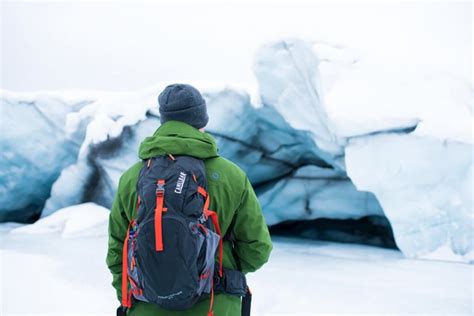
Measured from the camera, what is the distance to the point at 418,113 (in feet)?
14.4

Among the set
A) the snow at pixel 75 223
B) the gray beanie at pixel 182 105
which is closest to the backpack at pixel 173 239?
the gray beanie at pixel 182 105

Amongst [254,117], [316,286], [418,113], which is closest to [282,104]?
[254,117]

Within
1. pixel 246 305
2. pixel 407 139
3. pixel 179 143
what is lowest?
pixel 407 139

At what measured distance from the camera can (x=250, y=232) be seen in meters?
1.36

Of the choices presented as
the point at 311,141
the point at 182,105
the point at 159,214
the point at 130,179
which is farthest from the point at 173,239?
the point at 311,141

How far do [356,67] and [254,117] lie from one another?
77.6 inches

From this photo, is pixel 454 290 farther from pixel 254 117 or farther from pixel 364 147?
pixel 254 117

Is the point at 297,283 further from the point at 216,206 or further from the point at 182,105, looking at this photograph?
the point at 182,105

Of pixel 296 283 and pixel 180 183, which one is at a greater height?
pixel 180 183

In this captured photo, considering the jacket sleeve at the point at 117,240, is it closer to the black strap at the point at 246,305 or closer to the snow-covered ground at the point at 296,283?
the black strap at the point at 246,305

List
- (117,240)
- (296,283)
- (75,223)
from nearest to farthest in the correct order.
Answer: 1. (117,240)
2. (296,283)
3. (75,223)

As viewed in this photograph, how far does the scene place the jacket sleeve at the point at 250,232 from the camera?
1.35 metres

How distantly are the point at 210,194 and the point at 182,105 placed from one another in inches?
11.6

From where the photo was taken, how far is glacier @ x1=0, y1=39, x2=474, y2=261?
4.40 m
